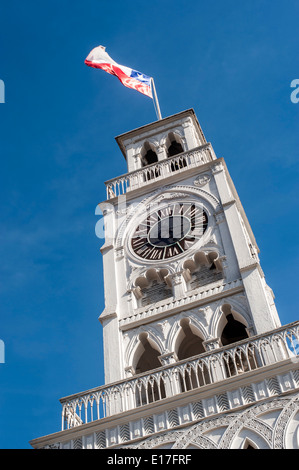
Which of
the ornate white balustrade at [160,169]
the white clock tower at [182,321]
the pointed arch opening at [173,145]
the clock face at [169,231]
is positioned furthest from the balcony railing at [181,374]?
the pointed arch opening at [173,145]

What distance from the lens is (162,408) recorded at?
54.2ft

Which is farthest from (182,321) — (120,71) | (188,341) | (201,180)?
(120,71)

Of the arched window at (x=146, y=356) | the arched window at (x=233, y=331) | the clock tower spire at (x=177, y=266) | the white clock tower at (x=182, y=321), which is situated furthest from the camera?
the arched window at (x=233, y=331)

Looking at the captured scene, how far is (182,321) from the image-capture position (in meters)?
21.4

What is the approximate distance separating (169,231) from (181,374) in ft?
27.3

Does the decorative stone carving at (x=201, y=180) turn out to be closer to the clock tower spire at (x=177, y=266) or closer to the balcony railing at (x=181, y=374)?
the clock tower spire at (x=177, y=266)

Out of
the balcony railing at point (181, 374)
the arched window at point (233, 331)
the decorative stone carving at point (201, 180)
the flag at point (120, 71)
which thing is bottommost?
the balcony railing at point (181, 374)

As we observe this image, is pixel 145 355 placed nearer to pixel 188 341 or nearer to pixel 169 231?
pixel 188 341

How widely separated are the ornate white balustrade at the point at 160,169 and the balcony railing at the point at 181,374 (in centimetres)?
1109

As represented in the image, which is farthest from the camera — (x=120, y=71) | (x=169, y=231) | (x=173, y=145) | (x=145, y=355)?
(x=120, y=71)

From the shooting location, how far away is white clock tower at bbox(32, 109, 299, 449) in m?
15.9

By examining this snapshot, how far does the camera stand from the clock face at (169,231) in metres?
24.1

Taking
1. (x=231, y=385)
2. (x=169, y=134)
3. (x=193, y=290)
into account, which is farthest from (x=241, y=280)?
(x=169, y=134)

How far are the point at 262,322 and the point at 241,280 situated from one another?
2.03 meters
